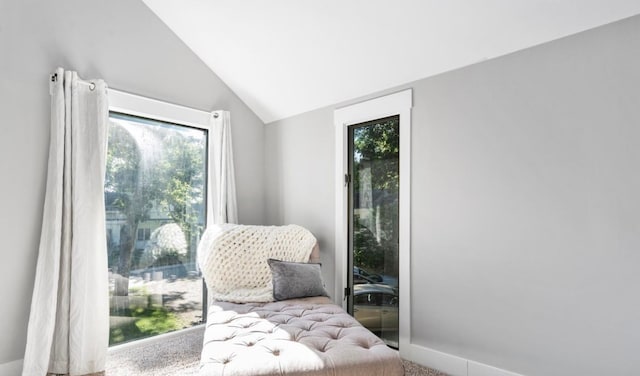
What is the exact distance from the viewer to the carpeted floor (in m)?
2.14

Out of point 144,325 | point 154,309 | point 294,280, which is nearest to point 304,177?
point 294,280

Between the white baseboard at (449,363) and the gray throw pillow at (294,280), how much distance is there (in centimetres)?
71

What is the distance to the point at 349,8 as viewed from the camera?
6.63ft

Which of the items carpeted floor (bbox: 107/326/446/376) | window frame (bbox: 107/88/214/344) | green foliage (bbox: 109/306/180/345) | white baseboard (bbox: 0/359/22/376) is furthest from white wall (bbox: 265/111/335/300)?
white baseboard (bbox: 0/359/22/376)

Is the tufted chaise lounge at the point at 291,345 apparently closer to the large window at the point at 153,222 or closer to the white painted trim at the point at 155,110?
the large window at the point at 153,222

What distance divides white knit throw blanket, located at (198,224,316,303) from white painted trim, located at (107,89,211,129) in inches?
37.4

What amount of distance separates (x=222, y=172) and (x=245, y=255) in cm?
85

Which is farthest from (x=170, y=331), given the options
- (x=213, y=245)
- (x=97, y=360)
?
(x=213, y=245)

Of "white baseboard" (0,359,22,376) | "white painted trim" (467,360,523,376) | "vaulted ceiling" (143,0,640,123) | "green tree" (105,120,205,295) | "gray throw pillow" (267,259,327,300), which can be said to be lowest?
"white baseboard" (0,359,22,376)

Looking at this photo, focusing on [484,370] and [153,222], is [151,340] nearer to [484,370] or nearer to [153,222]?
[153,222]

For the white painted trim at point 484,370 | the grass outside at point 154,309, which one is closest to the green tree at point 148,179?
the grass outside at point 154,309

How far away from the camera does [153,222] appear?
269 centimetres

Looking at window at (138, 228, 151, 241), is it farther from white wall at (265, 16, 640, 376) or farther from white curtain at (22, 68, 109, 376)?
white wall at (265, 16, 640, 376)

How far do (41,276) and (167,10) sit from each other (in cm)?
204
